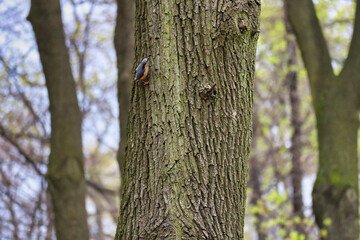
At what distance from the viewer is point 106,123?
9.26 meters

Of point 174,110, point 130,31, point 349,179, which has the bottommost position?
point 174,110

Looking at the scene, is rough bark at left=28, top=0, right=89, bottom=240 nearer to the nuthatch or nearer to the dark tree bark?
the dark tree bark

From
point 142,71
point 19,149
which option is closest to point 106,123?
point 19,149

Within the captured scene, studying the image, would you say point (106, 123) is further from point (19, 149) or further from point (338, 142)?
point (338, 142)

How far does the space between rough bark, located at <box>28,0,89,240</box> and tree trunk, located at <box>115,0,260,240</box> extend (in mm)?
2578

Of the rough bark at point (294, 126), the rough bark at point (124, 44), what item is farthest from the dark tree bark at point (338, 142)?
the rough bark at point (294, 126)

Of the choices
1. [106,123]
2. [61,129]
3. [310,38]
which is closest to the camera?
[61,129]

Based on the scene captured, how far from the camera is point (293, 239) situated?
7121 millimetres

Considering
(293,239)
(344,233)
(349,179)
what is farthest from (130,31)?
(293,239)

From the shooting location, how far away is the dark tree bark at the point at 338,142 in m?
5.24

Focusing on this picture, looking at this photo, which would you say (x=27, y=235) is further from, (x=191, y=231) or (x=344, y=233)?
(x=191, y=231)

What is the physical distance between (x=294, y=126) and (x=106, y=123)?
3.83 meters

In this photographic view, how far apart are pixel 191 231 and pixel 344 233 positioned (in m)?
3.75

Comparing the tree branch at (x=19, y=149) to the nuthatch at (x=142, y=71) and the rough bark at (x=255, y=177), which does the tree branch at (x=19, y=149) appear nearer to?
the nuthatch at (x=142, y=71)
